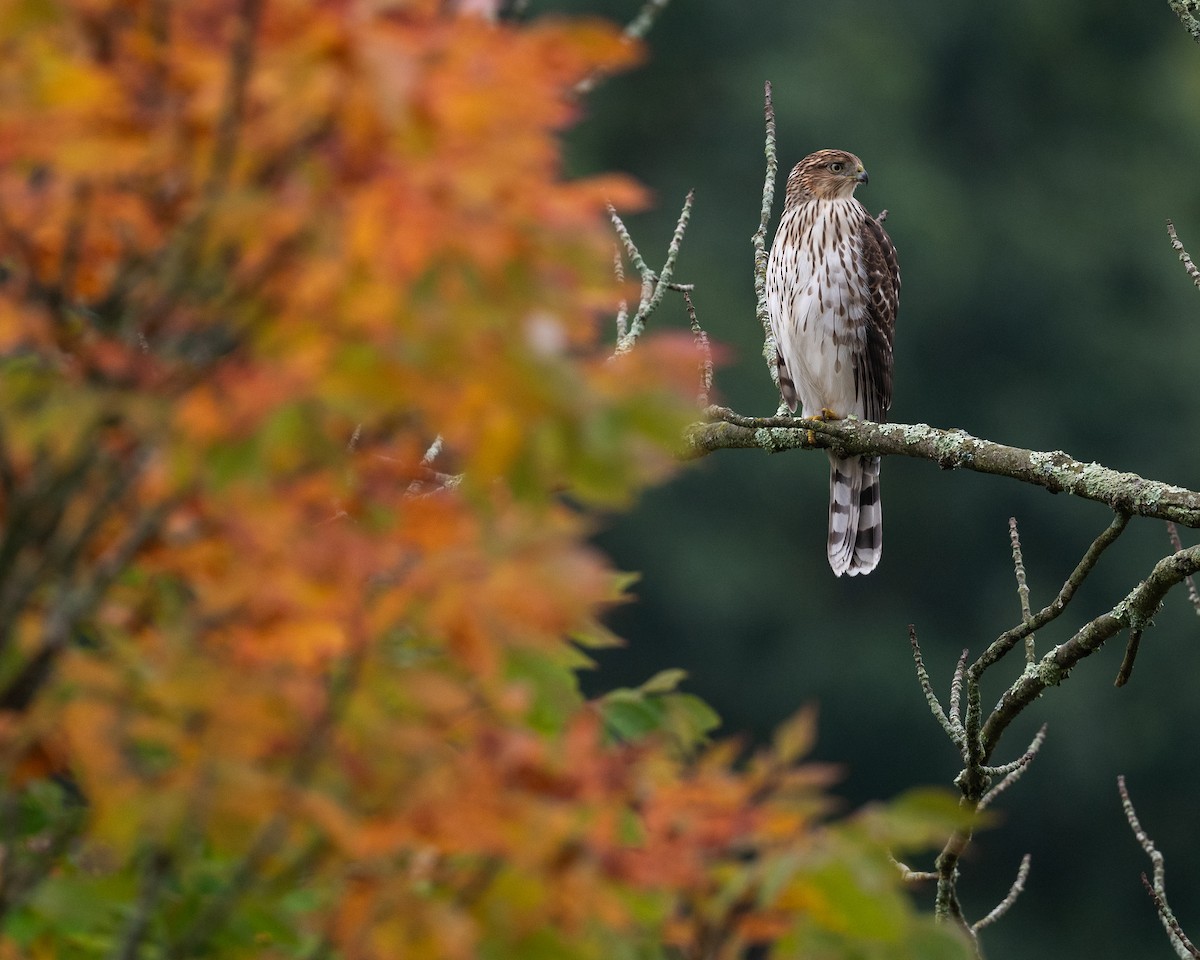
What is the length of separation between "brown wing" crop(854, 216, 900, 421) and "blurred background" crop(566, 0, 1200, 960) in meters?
12.8

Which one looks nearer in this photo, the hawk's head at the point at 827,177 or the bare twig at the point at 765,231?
the bare twig at the point at 765,231

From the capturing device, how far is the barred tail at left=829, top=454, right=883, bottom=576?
7414mm

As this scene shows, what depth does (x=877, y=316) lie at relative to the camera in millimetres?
7270

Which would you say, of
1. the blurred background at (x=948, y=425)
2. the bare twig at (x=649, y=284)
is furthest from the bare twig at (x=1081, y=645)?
the blurred background at (x=948, y=425)

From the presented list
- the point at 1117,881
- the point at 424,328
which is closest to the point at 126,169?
the point at 424,328

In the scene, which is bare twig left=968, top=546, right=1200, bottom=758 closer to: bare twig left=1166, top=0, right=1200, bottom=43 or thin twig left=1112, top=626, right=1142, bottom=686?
thin twig left=1112, top=626, right=1142, bottom=686

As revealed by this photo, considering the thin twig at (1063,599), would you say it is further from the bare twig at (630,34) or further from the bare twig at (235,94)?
the bare twig at (235,94)

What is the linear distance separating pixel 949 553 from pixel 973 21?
909 cm

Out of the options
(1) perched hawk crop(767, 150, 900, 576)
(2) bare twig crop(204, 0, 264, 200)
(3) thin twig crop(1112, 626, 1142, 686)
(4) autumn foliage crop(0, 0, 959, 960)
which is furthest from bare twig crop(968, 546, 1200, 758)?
(1) perched hawk crop(767, 150, 900, 576)

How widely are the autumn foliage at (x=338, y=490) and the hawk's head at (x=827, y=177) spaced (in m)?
5.60

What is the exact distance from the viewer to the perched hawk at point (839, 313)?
7.15 metres

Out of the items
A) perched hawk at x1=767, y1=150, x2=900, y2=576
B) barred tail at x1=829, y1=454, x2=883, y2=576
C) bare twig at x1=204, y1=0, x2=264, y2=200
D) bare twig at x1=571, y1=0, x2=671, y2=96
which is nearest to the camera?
bare twig at x1=204, y1=0, x2=264, y2=200

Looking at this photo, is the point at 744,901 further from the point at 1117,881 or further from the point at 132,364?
the point at 1117,881

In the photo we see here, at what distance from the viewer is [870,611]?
24781 mm
